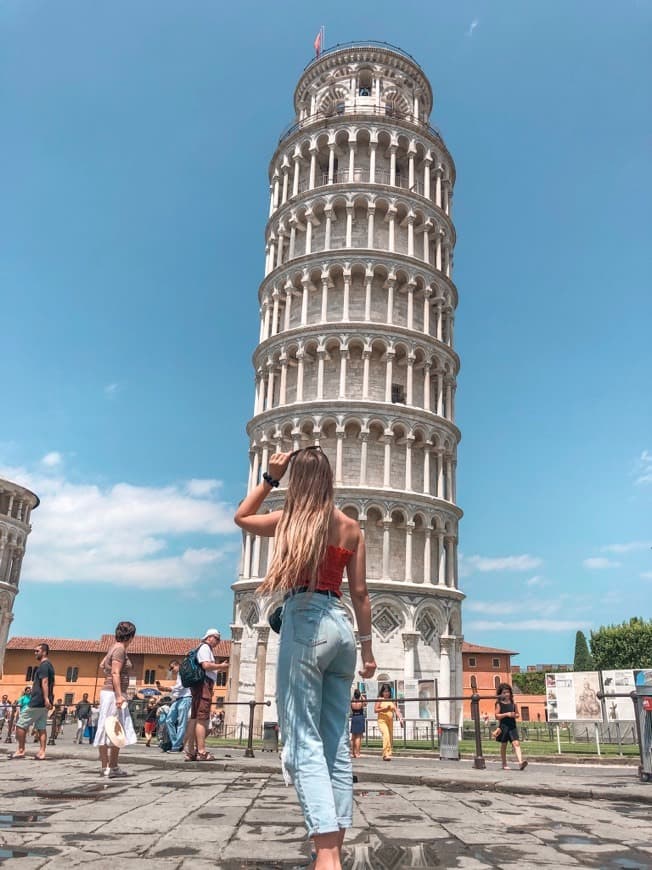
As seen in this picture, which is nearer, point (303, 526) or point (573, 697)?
point (303, 526)

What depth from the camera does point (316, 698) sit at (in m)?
3.70

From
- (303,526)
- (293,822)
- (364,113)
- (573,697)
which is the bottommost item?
(293,822)

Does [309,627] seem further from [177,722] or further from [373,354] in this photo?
[373,354]

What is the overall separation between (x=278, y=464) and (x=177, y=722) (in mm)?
10476

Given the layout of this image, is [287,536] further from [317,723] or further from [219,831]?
[219,831]

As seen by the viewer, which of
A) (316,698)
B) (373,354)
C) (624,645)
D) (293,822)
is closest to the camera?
(316,698)

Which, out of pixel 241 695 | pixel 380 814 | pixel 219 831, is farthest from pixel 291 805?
pixel 241 695

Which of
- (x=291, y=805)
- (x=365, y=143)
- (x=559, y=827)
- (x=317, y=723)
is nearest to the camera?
(x=317, y=723)

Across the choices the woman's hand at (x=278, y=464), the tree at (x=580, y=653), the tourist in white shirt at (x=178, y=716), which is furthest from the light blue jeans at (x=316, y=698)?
the tree at (x=580, y=653)

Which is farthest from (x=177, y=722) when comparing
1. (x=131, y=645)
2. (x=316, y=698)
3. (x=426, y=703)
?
(x=131, y=645)

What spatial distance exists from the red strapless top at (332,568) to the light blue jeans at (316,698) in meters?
0.07

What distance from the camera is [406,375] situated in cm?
3825

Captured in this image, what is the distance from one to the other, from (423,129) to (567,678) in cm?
3312

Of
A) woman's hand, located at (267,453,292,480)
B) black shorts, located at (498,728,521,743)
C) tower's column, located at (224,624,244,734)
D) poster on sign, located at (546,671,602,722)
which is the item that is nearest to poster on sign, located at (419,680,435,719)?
tower's column, located at (224,624,244,734)
